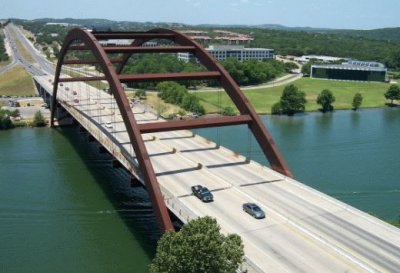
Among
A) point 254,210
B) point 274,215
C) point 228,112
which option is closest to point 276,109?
point 228,112

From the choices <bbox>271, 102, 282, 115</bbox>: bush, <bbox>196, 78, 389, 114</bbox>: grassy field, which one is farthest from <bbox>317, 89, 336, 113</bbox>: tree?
<bbox>271, 102, 282, 115</bbox>: bush

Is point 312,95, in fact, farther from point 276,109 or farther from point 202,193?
point 202,193

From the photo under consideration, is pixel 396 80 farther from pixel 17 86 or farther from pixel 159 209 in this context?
pixel 159 209

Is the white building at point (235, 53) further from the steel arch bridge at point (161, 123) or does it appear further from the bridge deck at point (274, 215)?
the bridge deck at point (274, 215)

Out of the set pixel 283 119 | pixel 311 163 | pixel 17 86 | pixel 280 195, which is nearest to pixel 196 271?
pixel 280 195

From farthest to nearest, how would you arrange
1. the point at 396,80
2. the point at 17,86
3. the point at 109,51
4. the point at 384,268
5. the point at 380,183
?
1. the point at 396,80
2. the point at 17,86
3. the point at 380,183
4. the point at 109,51
5. the point at 384,268
